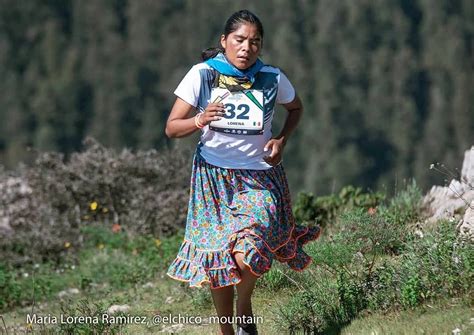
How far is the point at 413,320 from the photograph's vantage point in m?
5.68

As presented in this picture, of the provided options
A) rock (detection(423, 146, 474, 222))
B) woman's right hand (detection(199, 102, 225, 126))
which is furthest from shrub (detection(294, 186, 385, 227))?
woman's right hand (detection(199, 102, 225, 126))

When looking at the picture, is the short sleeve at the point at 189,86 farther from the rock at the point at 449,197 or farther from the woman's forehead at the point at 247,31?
the rock at the point at 449,197

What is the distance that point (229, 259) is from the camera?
5641mm

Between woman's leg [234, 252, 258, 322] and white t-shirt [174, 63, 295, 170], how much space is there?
522mm

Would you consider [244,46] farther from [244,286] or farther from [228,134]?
[244,286]

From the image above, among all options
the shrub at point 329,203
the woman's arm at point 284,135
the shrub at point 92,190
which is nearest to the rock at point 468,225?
the woman's arm at point 284,135

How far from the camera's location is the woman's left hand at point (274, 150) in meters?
5.77

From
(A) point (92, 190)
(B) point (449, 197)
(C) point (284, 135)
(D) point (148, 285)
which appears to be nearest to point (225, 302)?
(C) point (284, 135)

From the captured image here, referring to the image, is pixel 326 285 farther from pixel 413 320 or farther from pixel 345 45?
pixel 345 45

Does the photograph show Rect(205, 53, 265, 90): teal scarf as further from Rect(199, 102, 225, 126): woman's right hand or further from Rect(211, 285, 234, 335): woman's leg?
Rect(211, 285, 234, 335): woman's leg

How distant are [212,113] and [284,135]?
56 cm

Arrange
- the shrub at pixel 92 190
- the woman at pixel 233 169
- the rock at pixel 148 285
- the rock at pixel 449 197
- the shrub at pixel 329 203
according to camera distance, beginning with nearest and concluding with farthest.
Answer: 1. the woman at pixel 233 169
2. the rock at pixel 449 197
3. the rock at pixel 148 285
4. the shrub at pixel 329 203
5. the shrub at pixel 92 190

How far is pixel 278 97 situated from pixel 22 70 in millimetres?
114003

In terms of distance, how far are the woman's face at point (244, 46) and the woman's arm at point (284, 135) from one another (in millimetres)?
390
